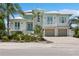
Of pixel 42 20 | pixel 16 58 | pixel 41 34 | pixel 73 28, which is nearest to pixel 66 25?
pixel 73 28

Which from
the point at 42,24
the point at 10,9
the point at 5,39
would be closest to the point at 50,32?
the point at 42,24

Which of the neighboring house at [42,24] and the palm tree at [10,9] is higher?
the palm tree at [10,9]

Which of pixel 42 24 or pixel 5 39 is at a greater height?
pixel 42 24

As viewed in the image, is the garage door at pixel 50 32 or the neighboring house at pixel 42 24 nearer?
the neighboring house at pixel 42 24

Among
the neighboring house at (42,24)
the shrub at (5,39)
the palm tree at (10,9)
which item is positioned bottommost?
the shrub at (5,39)

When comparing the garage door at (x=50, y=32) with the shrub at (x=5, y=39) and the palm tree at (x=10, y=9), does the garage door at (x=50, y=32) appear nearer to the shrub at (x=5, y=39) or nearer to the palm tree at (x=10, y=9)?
the palm tree at (x=10, y=9)

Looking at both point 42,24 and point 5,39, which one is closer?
point 42,24

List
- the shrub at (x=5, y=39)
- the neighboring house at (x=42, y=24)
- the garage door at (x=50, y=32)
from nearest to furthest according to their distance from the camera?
1. the neighboring house at (x=42, y=24)
2. the garage door at (x=50, y=32)
3. the shrub at (x=5, y=39)

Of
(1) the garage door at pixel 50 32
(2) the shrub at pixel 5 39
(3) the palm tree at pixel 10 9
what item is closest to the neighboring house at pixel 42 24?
(1) the garage door at pixel 50 32

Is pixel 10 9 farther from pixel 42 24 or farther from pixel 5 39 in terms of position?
pixel 42 24

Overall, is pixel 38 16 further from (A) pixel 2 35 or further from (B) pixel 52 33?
(A) pixel 2 35

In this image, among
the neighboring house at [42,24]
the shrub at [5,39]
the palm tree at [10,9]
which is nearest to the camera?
the neighboring house at [42,24]

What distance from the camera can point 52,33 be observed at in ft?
29.0

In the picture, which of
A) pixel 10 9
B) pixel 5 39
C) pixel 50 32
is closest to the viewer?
pixel 50 32
